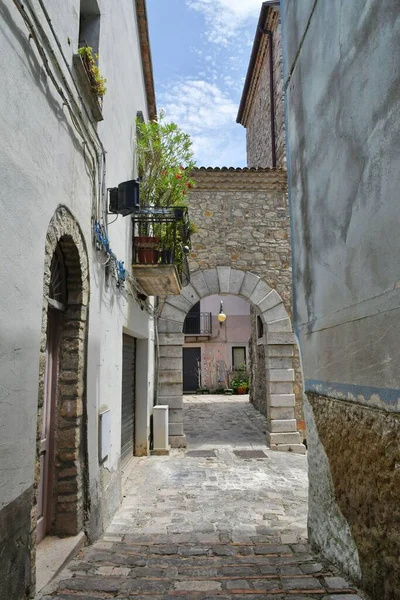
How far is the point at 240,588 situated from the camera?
2.61 metres

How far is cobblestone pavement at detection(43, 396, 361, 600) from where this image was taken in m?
2.58

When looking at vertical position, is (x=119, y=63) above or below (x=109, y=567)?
above

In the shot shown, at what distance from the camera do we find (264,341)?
886cm

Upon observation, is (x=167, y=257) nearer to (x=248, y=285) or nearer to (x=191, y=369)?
(x=248, y=285)

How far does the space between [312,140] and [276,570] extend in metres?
3.32

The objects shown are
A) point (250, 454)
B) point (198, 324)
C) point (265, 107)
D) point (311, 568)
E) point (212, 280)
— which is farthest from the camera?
point (198, 324)

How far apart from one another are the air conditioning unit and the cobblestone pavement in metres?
3.01

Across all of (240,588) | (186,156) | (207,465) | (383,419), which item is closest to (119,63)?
(186,156)

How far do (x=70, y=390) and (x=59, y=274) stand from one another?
3.05 feet

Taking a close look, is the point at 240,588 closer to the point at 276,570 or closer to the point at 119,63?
the point at 276,570

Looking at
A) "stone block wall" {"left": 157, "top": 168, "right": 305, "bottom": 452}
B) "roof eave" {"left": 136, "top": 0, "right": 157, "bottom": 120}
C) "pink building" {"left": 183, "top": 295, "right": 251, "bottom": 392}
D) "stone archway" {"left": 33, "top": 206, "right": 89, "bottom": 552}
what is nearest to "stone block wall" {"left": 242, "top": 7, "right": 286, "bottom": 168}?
"stone block wall" {"left": 157, "top": 168, "right": 305, "bottom": 452}

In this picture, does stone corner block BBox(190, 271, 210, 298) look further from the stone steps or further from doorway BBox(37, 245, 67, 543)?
the stone steps

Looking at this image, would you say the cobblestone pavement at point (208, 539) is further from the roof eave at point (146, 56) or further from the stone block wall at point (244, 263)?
the roof eave at point (146, 56)

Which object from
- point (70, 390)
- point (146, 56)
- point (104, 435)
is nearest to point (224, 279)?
point (146, 56)
